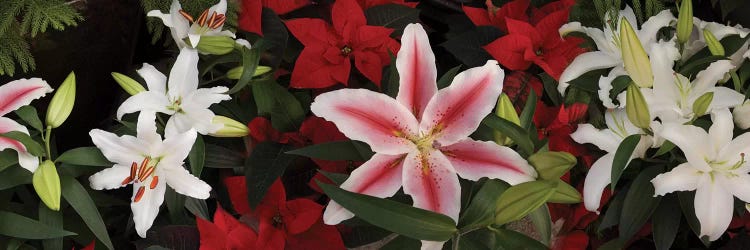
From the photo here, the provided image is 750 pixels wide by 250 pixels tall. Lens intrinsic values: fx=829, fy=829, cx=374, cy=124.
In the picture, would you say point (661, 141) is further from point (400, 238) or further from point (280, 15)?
point (280, 15)

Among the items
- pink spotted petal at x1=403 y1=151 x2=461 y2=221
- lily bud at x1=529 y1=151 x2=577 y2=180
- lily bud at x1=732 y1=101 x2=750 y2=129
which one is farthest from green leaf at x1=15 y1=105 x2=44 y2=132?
lily bud at x1=732 y1=101 x2=750 y2=129

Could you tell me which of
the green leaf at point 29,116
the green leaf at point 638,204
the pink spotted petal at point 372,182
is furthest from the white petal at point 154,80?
the green leaf at point 638,204

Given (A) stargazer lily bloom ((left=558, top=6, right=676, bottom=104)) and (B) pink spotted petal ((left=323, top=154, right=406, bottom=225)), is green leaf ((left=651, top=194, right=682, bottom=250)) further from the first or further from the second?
(B) pink spotted petal ((left=323, top=154, right=406, bottom=225))

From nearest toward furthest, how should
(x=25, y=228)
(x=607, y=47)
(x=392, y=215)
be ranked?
(x=392, y=215) → (x=25, y=228) → (x=607, y=47)

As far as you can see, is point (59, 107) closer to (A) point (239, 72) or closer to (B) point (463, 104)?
(A) point (239, 72)

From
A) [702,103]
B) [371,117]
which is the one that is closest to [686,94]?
[702,103]

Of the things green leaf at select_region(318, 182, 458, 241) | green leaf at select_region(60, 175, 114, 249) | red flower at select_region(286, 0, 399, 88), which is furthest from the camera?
red flower at select_region(286, 0, 399, 88)
